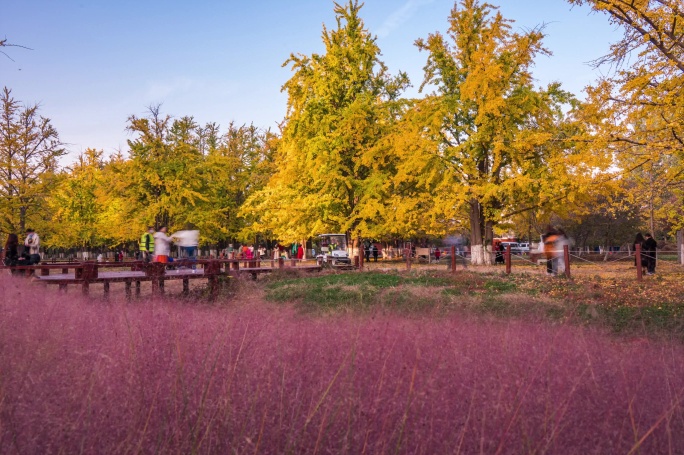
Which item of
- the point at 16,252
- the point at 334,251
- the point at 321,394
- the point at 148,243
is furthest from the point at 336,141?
the point at 321,394

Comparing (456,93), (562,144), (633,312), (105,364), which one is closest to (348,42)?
(456,93)

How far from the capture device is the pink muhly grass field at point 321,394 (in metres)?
3.15

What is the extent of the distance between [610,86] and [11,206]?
28322 mm

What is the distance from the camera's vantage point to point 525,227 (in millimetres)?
49812

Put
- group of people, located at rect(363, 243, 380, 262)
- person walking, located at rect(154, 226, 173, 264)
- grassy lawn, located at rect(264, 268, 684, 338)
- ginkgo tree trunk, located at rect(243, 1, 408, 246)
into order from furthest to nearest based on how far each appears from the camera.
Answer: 1. group of people, located at rect(363, 243, 380, 262)
2. ginkgo tree trunk, located at rect(243, 1, 408, 246)
3. person walking, located at rect(154, 226, 173, 264)
4. grassy lawn, located at rect(264, 268, 684, 338)

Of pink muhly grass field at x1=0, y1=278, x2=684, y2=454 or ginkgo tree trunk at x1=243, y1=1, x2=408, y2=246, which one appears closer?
pink muhly grass field at x1=0, y1=278, x2=684, y2=454

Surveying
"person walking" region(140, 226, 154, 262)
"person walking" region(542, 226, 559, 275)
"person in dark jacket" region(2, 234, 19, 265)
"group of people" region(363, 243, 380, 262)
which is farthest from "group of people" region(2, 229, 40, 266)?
"group of people" region(363, 243, 380, 262)

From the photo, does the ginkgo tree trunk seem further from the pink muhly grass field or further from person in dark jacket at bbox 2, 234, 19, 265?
the pink muhly grass field

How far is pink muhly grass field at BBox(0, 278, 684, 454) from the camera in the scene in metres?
3.15

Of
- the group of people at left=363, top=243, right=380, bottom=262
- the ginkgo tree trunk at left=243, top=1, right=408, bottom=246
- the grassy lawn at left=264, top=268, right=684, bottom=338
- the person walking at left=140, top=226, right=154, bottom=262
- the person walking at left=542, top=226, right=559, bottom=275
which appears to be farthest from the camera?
the group of people at left=363, top=243, right=380, bottom=262

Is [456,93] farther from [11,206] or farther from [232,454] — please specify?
[232,454]

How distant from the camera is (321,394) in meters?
3.80

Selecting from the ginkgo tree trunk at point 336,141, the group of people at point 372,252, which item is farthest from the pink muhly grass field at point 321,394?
the group of people at point 372,252

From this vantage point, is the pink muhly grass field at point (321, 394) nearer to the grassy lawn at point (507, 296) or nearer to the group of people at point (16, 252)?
the grassy lawn at point (507, 296)
